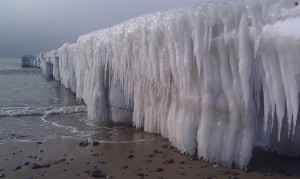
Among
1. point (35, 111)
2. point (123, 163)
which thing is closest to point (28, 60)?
point (35, 111)

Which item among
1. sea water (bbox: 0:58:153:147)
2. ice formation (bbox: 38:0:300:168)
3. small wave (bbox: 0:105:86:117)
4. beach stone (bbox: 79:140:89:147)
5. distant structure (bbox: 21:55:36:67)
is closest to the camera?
ice formation (bbox: 38:0:300:168)

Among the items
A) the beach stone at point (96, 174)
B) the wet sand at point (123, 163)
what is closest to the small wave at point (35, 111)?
the wet sand at point (123, 163)

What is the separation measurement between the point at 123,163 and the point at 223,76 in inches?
136

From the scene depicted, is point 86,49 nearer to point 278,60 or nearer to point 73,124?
point 73,124

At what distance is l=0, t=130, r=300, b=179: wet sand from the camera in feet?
30.8

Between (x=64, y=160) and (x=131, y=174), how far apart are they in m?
2.34

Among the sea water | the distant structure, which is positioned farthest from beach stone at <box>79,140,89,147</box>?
the distant structure

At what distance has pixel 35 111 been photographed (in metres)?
21.0

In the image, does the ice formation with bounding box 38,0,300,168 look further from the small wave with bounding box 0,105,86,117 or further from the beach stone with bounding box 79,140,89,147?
the small wave with bounding box 0,105,86,117

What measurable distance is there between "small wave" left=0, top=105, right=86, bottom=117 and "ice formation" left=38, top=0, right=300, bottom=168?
28.1 feet

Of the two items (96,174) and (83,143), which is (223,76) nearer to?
(96,174)

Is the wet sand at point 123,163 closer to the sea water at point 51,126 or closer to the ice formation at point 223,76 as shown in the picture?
the ice formation at point 223,76

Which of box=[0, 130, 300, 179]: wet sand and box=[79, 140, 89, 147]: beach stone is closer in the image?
box=[0, 130, 300, 179]: wet sand

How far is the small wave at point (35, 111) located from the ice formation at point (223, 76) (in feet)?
28.1
